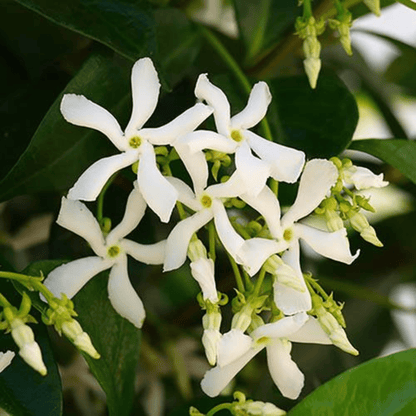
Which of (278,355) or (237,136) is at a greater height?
(237,136)

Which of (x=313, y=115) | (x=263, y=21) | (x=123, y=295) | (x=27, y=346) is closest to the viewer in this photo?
(x=27, y=346)

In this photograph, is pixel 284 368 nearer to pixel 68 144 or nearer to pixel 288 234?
pixel 288 234

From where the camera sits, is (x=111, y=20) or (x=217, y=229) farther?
(x=111, y=20)

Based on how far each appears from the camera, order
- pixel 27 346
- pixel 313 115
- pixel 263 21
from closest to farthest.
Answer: pixel 27 346
pixel 313 115
pixel 263 21


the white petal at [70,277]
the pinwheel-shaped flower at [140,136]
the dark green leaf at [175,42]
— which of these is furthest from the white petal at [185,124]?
the dark green leaf at [175,42]

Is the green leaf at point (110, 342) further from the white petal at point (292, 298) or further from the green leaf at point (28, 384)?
the white petal at point (292, 298)

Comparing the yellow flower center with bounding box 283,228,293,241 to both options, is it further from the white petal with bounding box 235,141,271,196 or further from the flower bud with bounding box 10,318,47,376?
the flower bud with bounding box 10,318,47,376

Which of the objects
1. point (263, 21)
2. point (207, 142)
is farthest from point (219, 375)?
point (263, 21)
